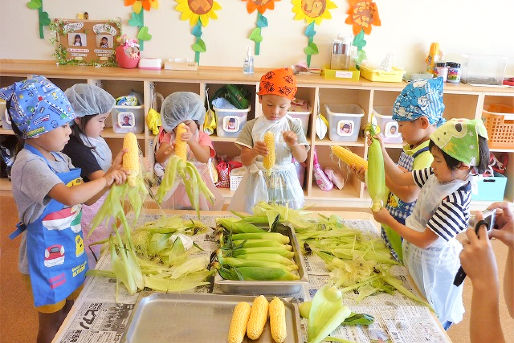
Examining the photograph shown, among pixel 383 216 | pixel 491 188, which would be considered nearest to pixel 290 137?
pixel 383 216

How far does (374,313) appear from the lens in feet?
5.42

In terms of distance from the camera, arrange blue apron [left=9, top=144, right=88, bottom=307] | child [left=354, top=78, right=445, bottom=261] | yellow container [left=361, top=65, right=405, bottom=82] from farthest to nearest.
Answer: yellow container [left=361, top=65, right=405, bottom=82]
child [left=354, top=78, right=445, bottom=261]
blue apron [left=9, top=144, right=88, bottom=307]

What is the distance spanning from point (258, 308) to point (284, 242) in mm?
507

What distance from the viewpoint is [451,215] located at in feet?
5.77

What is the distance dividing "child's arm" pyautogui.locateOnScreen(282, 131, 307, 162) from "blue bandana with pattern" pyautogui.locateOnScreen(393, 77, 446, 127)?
54 cm

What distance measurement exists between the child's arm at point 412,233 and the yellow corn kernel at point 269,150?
755 millimetres

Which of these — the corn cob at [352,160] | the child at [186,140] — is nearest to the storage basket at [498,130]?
the corn cob at [352,160]

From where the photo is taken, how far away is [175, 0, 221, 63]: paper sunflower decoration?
4.44 m

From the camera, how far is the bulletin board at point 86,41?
4.45 meters

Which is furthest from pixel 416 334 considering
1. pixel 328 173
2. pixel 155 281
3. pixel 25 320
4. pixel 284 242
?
pixel 328 173

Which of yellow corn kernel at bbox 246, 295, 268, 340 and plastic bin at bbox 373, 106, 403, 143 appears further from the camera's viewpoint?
plastic bin at bbox 373, 106, 403, 143

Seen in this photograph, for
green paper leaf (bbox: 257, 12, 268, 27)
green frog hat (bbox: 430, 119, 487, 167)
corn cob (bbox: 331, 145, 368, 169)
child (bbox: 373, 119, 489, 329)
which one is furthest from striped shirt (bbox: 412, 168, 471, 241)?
green paper leaf (bbox: 257, 12, 268, 27)

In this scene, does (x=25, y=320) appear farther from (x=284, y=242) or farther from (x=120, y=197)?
(x=284, y=242)

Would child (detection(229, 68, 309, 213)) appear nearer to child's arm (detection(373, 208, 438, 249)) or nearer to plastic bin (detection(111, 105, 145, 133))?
child's arm (detection(373, 208, 438, 249))
